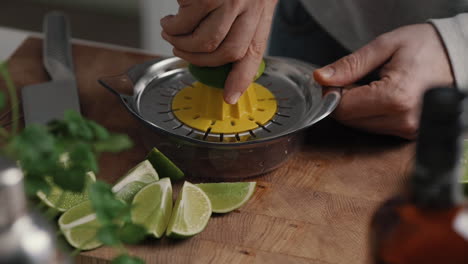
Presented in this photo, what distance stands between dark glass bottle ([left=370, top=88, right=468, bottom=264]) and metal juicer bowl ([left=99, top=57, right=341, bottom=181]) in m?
0.42

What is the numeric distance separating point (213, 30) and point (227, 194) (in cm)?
24

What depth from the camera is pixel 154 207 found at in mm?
872

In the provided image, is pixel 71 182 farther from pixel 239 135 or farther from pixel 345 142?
pixel 345 142

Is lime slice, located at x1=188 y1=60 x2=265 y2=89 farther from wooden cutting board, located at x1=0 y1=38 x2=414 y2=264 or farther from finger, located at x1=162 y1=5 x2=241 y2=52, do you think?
wooden cutting board, located at x1=0 y1=38 x2=414 y2=264

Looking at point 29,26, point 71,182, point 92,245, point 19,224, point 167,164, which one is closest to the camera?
point 19,224

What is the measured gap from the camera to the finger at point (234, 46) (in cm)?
99

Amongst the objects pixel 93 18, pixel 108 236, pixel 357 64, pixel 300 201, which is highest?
pixel 108 236

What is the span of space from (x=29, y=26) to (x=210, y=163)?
237 cm

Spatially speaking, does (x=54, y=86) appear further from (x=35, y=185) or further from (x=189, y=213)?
(x=35, y=185)

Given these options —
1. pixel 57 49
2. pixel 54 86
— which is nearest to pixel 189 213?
pixel 54 86

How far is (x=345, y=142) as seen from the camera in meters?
1.09

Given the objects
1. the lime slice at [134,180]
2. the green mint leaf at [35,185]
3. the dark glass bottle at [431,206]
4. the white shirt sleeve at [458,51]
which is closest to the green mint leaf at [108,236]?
the green mint leaf at [35,185]

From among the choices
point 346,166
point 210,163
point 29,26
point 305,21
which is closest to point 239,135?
point 210,163

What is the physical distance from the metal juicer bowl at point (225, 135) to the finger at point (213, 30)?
0.12 m
